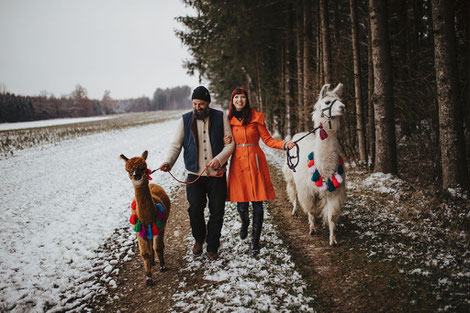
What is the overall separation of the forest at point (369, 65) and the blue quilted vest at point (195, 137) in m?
3.80

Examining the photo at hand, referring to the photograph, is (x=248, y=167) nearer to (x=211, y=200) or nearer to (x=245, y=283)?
(x=211, y=200)

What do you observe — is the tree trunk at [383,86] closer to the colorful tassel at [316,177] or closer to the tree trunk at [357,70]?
the tree trunk at [357,70]

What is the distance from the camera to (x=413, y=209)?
13.9 feet

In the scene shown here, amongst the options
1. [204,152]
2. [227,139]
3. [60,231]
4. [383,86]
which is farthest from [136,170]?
[383,86]

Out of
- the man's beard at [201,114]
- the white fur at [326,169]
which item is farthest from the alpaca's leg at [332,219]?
the man's beard at [201,114]

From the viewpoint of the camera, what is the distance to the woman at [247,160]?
3.49 m

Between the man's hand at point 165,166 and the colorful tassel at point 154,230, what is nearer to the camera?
the colorful tassel at point 154,230

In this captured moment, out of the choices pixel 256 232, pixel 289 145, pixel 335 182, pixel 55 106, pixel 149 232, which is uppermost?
pixel 55 106

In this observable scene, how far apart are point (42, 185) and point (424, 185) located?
35.2 feet

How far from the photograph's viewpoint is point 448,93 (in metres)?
4.26

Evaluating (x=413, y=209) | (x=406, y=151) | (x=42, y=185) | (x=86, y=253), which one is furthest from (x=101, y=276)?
A: (x=406, y=151)

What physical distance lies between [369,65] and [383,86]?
1789 mm

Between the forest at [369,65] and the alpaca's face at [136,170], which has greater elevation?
the forest at [369,65]

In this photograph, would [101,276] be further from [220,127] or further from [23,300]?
[220,127]
